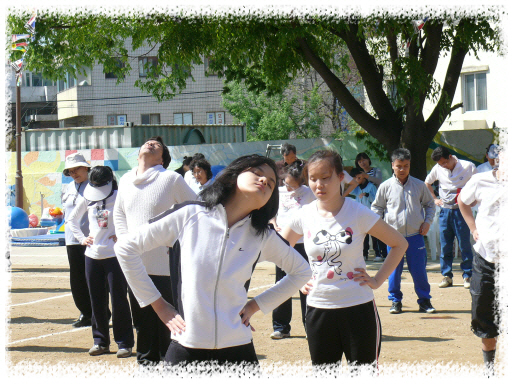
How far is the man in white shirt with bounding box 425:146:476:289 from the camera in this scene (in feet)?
33.6

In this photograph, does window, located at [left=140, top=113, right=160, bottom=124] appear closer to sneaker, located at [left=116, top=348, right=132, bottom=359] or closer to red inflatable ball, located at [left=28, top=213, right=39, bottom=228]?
red inflatable ball, located at [left=28, top=213, right=39, bottom=228]

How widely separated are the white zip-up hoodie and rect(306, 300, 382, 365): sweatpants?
0.98 m

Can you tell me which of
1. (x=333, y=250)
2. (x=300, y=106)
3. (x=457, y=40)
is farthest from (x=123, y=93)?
(x=333, y=250)

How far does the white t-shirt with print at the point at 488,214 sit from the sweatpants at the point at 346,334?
4.35ft

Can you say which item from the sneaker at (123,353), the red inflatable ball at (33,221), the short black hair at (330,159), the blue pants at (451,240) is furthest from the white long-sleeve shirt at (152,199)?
the red inflatable ball at (33,221)

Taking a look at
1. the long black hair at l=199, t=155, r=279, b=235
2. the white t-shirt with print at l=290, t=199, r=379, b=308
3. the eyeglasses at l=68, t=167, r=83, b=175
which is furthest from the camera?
the eyeglasses at l=68, t=167, r=83, b=175

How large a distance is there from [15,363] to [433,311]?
195 inches

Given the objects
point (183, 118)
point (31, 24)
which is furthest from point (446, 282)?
point (183, 118)

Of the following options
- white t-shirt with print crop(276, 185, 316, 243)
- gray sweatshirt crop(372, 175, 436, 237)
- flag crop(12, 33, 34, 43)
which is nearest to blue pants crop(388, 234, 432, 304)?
gray sweatshirt crop(372, 175, 436, 237)

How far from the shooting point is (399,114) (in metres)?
13.6

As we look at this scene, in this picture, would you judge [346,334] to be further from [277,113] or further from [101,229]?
[277,113]

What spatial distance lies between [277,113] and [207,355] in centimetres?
3495

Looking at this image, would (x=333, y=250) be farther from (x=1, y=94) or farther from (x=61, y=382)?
(x=1, y=94)

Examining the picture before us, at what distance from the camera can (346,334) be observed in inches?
163
